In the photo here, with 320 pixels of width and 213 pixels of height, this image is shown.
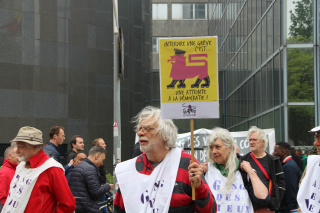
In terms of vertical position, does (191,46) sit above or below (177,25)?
below

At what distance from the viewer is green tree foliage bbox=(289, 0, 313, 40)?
566 inches

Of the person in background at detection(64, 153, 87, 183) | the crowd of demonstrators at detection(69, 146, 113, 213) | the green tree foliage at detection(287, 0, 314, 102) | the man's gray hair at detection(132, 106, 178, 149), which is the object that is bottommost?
the crowd of demonstrators at detection(69, 146, 113, 213)

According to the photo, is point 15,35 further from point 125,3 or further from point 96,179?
point 96,179

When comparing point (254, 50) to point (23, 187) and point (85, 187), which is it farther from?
point (23, 187)

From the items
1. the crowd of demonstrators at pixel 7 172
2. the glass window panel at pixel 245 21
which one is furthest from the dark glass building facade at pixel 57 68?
the crowd of demonstrators at pixel 7 172

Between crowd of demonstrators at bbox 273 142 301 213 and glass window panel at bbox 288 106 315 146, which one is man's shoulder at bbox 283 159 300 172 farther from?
glass window panel at bbox 288 106 315 146

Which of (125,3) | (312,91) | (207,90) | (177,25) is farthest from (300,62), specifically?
(177,25)

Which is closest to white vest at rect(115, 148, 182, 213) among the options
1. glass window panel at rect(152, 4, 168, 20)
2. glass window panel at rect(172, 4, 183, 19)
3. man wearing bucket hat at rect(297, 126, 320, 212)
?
man wearing bucket hat at rect(297, 126, 320, 212)

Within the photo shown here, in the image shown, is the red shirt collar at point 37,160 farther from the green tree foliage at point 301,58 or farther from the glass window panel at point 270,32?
the glass window panel at point 270,32

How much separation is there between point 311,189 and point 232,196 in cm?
92

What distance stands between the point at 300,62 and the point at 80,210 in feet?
28.1

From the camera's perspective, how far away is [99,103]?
72.3 feet

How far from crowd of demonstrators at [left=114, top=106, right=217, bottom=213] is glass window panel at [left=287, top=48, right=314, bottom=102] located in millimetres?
10480

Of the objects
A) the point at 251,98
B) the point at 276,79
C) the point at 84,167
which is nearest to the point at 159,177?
the point at 84,167
